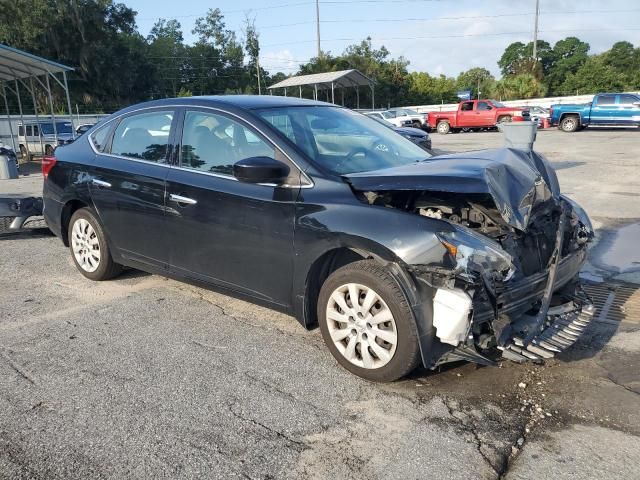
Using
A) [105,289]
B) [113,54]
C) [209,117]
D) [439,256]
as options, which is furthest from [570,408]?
[113,54]

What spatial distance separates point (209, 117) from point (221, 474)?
2706 millimetres

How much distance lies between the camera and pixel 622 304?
473 centimetres

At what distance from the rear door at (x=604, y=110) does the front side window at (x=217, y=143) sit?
2603 centimetres

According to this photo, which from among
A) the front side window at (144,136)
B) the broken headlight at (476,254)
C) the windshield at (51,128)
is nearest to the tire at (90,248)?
the front side window at (144,136)

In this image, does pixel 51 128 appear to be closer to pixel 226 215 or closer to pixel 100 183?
pixel 100 183

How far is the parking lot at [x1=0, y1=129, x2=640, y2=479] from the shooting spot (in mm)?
2697

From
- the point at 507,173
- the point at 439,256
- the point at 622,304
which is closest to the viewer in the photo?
the point at 439,256

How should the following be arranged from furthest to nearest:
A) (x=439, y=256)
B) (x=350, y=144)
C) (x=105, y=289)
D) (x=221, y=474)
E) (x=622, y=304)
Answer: (x=105, y=289), (x=622, y=304), (x=350, y=144), (x=439, y=256), (x=221, y=474)

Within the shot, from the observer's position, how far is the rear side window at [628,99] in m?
25.3

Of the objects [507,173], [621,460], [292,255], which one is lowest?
[621,460]

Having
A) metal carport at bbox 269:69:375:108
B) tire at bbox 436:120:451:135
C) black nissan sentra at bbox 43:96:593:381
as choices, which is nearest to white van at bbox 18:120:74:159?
metal carport at bbox 269:69:375:108

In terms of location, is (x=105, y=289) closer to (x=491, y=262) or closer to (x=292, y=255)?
(x=292, y=255)

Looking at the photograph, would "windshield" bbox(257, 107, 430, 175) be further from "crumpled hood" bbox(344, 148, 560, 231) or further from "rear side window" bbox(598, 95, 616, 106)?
"rear side window" bbox(598, 95, 616, 106)

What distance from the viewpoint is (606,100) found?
26000 millimetres
